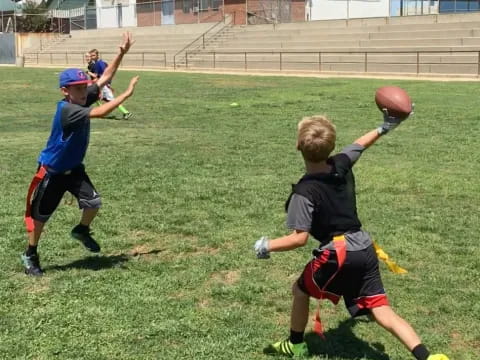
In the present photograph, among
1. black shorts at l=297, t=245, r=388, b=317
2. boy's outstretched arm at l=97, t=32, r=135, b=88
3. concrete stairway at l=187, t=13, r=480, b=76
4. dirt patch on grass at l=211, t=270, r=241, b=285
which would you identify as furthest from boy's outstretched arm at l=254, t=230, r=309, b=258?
concrete stairway at l=187, t=13, r=480, b=76

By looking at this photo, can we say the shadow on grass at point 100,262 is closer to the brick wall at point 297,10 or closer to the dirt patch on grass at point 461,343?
the dirt patch on grass at point 461,343

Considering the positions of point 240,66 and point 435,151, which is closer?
point 435,151

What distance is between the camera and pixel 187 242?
596 cm

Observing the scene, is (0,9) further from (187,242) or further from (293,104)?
(187,242)

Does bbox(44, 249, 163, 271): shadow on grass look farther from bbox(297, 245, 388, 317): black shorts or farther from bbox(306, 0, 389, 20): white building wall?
bbox(306, 0, 389, 20): white building wall

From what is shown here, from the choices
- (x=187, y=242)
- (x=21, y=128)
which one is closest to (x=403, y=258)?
(x=187, y=242)

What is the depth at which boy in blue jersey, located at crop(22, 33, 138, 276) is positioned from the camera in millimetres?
4770

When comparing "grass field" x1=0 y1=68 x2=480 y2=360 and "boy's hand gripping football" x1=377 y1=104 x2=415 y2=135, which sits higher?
"boy's hand gripping football" x1=377 y1=104 x2=415 y2=135

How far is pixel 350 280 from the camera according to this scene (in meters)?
3.46

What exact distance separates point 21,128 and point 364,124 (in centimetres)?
735

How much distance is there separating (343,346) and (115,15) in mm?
58601

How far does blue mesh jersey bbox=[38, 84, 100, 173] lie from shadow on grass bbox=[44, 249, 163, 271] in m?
0.87

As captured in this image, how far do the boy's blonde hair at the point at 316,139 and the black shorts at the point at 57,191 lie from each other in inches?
90.5

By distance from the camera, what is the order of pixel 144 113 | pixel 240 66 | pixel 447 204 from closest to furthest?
pixel 447 204 < pixel 144 113 < pixel 240 66
